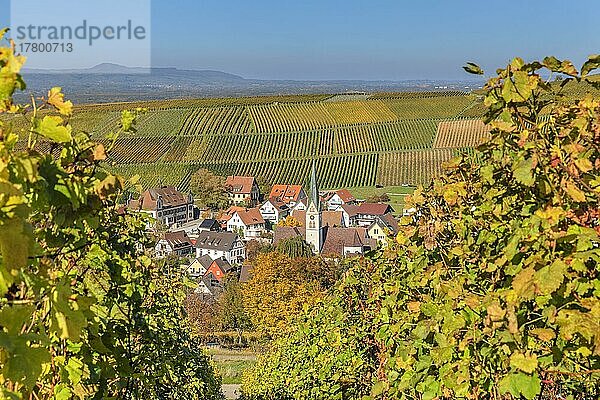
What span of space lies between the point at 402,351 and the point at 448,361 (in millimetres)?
385

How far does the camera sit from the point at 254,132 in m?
72.8

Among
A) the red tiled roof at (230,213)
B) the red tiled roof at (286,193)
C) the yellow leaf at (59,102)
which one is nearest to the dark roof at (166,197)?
the red tiled roof at (230,213)

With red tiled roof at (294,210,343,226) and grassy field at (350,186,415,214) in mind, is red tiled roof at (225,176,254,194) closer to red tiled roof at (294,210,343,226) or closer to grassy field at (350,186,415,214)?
grassy field at (350,186,415,214)

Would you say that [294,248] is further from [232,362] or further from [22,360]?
[22,360]

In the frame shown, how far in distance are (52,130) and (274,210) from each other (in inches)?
2205

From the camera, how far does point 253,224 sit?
53.6 metres

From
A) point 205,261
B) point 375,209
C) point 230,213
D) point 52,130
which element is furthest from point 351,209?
point 52,130

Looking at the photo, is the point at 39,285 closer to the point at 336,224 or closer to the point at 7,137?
the point at 7,137

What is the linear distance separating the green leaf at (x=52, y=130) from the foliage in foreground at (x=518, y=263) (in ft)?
3.68

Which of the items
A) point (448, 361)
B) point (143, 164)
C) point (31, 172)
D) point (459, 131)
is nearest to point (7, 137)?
point (31, 172)

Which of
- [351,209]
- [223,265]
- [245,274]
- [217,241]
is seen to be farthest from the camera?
[351,209]

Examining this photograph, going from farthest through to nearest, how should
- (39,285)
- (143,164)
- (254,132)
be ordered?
(254,132), (143,164), (39,285)

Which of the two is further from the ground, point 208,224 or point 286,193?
point 286,193

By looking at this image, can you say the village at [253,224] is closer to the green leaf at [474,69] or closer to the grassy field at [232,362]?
the grassy field at [232,362]
